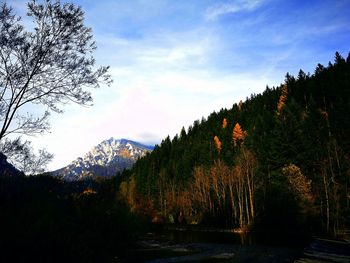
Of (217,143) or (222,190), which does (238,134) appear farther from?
(222,190)

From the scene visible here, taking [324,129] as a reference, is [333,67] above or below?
above

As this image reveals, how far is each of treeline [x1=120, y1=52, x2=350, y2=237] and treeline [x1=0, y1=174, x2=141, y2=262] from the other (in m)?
7.76

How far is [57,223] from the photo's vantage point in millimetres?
14117

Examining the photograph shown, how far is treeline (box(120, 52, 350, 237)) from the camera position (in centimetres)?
4138

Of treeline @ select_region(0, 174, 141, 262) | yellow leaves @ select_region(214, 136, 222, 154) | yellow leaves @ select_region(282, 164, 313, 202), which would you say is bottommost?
treeline @ select_region(0, 174, 141, 262)

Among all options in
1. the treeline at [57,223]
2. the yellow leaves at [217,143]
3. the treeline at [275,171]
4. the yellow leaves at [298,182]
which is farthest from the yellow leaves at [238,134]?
the treeline at [57,223]

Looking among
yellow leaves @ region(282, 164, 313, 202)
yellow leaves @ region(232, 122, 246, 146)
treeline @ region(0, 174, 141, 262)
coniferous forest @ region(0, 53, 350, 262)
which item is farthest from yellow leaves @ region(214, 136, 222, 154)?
treeline @ region(0, 174, 141, 262)

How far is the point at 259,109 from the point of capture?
98.1 metres

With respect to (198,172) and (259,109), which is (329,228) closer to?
(198,172)

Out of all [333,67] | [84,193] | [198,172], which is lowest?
[84,193]

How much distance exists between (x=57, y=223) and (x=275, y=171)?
145 feet

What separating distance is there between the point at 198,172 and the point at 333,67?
49042 millimetres

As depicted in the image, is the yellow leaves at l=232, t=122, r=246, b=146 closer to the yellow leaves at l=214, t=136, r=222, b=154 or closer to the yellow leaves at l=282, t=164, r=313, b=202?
the yellow leaves at l=214, t=136, r=222, b=154

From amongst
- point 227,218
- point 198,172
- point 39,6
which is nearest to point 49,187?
point 39,6
